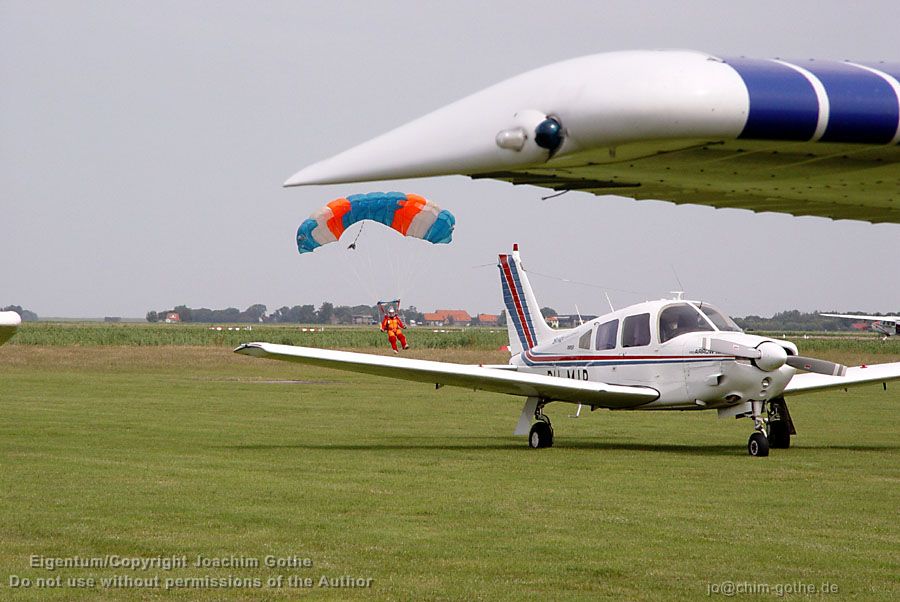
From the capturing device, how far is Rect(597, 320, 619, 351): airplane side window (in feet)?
57.2

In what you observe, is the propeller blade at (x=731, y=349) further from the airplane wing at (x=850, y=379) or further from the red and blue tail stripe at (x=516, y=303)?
the red and blue tail stripe at (x=516, y=303)

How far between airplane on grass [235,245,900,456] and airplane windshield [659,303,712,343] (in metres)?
0.01

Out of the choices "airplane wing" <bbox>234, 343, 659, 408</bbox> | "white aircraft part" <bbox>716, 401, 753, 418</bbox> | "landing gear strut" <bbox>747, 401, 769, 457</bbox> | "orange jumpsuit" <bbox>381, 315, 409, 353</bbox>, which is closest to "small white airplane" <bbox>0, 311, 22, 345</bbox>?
"airplane wing" <bbox>234, 343, 659, 408</bbox>

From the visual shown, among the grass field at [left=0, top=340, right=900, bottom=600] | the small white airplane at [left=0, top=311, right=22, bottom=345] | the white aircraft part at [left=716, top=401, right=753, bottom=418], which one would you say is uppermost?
the small white airplane at [left=0, top=311, right=22, bottom=345]

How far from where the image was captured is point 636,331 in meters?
17.1

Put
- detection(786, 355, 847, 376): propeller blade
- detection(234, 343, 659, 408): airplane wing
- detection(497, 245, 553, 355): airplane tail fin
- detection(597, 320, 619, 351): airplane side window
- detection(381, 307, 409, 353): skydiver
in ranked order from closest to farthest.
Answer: detection(786, 355, 847, 376): propeller blade
detection(234, 343, 659, 408): airplane wing
detection(597, 320, 619, 351): airplane side window
detection(497, 245, 553, 355): airplane tail fin
detection(381, 307, 409, 353): skydiver

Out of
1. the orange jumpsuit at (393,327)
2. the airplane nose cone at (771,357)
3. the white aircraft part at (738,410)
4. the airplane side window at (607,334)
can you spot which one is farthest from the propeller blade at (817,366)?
the orange jumpsuit at (393,327)

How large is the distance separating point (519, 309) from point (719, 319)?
5095mm

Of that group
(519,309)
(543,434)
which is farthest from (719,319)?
(519,309)

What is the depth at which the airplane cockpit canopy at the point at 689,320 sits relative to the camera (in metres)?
16.6

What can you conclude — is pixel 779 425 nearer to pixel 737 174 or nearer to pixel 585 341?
pixel 585 341

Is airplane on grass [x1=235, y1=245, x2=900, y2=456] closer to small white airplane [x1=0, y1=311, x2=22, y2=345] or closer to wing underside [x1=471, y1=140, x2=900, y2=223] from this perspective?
small white airplane [x1=0, y1=311, x2=22, y2=345]

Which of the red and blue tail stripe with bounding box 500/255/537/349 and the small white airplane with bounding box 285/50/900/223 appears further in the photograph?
the red and blue tail stripe with bounding box 500/255/537/349

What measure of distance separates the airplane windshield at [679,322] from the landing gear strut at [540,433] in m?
1.98
